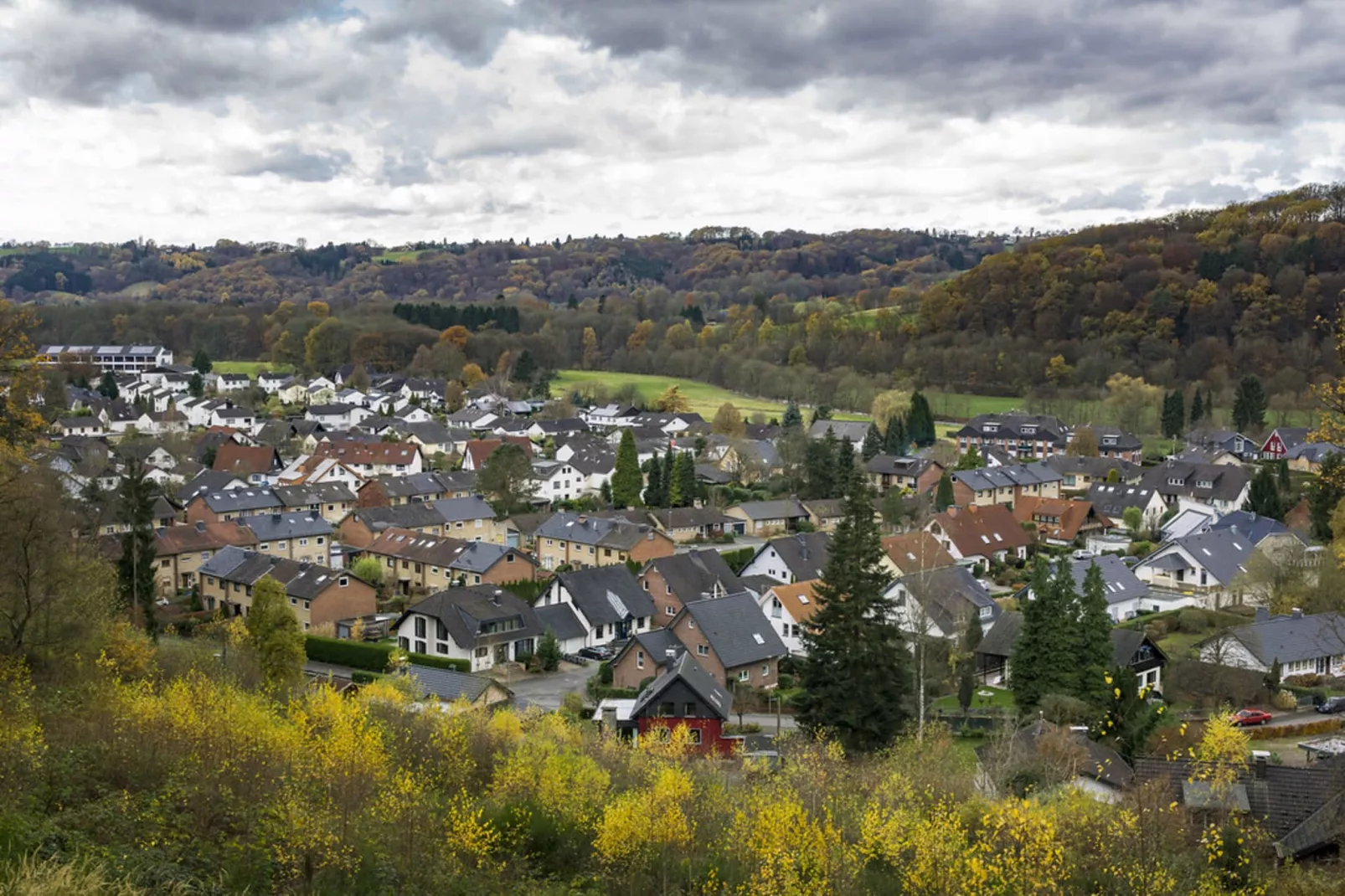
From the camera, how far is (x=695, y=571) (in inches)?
1457

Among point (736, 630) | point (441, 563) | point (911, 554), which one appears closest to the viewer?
point (736, 630)

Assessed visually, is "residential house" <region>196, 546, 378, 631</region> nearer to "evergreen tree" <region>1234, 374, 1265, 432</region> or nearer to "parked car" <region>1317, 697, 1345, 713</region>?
"parked car" <region>1317, 697, 1345, 713</region>

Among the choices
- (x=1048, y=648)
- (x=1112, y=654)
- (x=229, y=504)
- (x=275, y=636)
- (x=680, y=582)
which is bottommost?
(x=680, y=582)

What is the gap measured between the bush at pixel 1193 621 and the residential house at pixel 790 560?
11.8 meters

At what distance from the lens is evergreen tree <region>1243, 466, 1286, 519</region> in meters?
47.5

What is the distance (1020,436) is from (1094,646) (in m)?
49.4

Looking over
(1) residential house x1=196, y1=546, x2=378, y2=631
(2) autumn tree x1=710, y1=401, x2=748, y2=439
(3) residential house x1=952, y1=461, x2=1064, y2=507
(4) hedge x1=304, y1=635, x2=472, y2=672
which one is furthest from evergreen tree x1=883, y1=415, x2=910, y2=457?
(4) hedge x1=304, y1=635, x2=472, y2=672

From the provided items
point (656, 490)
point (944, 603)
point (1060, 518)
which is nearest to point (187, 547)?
point (656, 490)

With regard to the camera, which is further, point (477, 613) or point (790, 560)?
point (790, 560)

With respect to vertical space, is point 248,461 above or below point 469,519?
above

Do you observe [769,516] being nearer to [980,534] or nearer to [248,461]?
[980,534]

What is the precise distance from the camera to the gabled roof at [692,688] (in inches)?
947

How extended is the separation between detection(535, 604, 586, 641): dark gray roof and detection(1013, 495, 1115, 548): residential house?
24.9m

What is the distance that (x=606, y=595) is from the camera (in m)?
35.0
